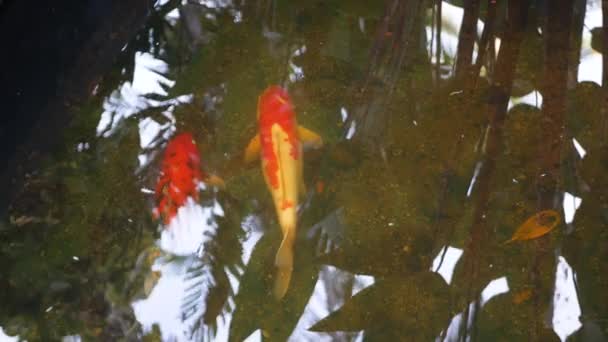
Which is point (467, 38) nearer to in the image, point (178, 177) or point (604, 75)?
point (604, 75)

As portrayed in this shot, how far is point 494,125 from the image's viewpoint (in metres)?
0.60

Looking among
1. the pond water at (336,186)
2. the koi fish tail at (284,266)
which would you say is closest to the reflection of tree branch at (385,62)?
the pond water at (336,186)

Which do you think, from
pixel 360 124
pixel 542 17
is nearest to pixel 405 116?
pixel 360 124

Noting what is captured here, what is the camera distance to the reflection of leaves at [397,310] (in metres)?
0.55

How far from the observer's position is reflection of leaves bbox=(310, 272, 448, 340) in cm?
55

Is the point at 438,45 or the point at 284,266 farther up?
the point at 438,45

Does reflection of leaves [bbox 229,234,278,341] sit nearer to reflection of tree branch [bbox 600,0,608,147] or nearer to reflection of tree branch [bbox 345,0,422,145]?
reflection of tree branch [bbox 345,0,422,145]

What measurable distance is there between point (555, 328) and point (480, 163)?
5.4 inches

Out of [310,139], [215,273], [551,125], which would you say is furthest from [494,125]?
[215,273]

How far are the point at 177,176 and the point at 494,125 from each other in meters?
0.26

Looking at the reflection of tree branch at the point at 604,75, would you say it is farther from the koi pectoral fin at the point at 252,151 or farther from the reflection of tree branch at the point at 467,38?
the koi pectoral fin at the point at 252,151

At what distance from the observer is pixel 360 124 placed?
0.61 metres

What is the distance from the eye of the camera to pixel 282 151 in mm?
606

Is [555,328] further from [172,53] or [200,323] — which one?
[172,53]
